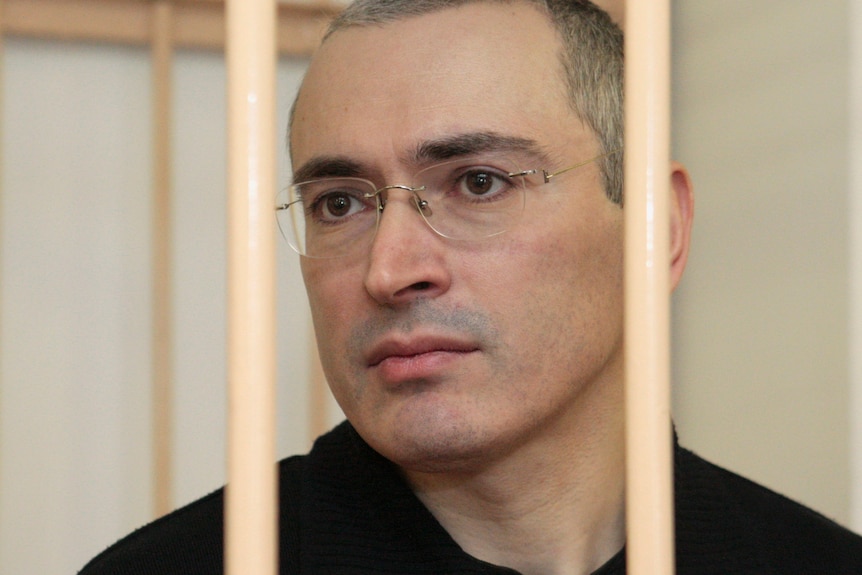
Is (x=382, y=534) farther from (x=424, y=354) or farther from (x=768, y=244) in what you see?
(x=768, y=244)

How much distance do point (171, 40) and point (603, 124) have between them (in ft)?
3.84

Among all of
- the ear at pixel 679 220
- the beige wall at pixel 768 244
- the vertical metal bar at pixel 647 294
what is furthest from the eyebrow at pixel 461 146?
the beige wall at pixel 768 244

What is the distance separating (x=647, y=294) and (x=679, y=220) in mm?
761

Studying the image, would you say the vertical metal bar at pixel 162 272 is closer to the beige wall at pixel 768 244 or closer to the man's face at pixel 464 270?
the man's face at pixel 464 270

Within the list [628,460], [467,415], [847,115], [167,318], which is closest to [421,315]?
[467,415]

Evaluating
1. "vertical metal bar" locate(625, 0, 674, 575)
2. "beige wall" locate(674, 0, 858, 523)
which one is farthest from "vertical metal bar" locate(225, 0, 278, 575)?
"beige wall" locate(674, 0, 858, 523)

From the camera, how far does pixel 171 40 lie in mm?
1933

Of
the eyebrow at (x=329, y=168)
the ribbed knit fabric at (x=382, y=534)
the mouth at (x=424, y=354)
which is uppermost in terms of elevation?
the eyebrow at (x=329, y=168)

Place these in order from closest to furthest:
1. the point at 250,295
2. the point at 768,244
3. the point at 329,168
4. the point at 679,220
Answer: the point at 250,295
the point at 329,168
the point at 679,220
the point at 768,244

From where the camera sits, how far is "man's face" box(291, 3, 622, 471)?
0.88 m

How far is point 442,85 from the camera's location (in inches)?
36.9

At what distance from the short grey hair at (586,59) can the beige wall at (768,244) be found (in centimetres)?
61

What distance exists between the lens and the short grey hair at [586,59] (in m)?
1.02

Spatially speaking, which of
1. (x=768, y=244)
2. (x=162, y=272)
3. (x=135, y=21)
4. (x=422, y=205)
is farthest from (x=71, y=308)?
(x=768, y=244)
